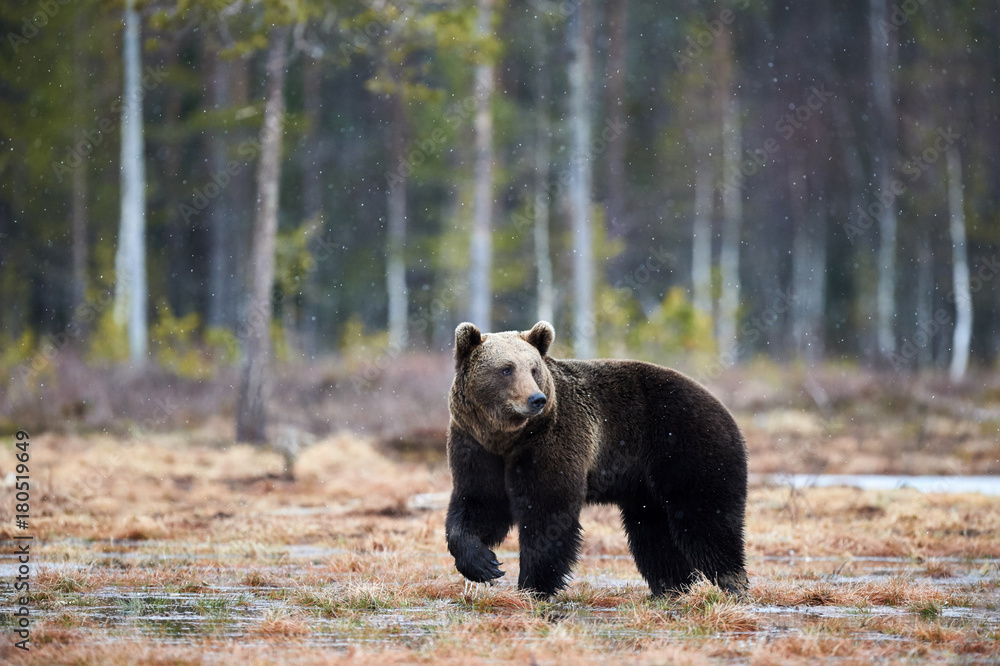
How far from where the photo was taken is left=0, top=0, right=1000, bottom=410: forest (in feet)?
74.9

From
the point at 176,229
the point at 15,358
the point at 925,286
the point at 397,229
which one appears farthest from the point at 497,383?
the point at 176,229

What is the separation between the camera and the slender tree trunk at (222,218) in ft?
93.1

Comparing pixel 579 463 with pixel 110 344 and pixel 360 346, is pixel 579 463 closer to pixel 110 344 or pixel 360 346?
A: pixel 110 344

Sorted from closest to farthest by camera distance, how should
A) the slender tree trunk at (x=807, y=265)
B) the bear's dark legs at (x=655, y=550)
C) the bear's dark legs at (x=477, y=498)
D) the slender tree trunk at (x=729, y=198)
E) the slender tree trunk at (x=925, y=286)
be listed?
the bear's dark legs at (x=477, y=498) < the bear's dark legs at (x=655, y=550) < the slender tree trunk at (x=729, y=198) < the slender tree trunk at (x=925, y=286) < the slender tree trunk at (x=807, y=265)

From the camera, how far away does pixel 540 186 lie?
1175 inches

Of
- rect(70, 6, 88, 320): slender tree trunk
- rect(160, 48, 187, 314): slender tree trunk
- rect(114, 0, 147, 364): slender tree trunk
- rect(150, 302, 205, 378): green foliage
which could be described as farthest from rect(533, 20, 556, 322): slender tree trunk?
rect(70, 6, 88, 320): slender tree trunk

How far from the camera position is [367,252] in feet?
113

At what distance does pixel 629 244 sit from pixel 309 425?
22.7 m

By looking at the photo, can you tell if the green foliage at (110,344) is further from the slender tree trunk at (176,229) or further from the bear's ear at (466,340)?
the bear's ear at (466,340)

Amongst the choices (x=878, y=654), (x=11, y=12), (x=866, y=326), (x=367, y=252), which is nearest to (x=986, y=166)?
(x=866, y=326)

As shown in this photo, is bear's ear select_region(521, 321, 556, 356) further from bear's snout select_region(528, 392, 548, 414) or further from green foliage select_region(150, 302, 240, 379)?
green foliage select_region(150, 302, 240, 379)

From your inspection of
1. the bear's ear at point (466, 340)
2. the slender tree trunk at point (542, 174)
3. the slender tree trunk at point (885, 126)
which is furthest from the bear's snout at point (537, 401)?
the slender tree trunk at point (885, 126)

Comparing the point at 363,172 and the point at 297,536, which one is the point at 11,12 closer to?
the point at 363,172

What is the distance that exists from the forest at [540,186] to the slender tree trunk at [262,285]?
121 inches
